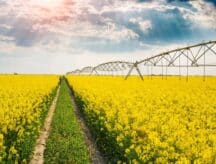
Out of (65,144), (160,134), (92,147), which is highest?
(160,134)

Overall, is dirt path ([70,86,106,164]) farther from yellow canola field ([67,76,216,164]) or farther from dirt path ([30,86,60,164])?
dirt path ([30,86,60,164])

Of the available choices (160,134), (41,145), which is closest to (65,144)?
(41,145)

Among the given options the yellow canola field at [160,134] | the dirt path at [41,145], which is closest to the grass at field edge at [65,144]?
the dirt path at [41,145]

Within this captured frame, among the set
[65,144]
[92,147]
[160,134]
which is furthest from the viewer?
[65,144]

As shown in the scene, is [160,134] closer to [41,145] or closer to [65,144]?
[65,144]

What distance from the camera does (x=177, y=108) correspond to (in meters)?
17.9

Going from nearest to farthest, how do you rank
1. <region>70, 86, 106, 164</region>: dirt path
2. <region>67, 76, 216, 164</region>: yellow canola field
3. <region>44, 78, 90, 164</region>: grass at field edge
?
<region>67, 76, 216, 164</region>: yellow canola field → <region>44, 78, 90, 164</region>: grass at field edge → <region>70, 86, 106, 164</region>: dirt path

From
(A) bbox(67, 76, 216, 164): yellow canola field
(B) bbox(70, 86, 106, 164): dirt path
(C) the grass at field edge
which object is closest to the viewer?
(A) bbox(67, 76, 216, 164): yellow canola field

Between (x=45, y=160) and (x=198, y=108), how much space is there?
6.20m

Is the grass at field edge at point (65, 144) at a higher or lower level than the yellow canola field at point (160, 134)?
lower

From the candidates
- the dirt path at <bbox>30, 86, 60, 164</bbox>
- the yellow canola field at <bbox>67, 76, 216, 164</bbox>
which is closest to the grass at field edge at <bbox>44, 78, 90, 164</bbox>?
the dirt path at <bbox>30, 86, 60, 164</bbox>

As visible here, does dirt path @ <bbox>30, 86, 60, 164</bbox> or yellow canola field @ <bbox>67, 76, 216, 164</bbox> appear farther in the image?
dirt path @ <bbox>30, 86, 60, 164</bbox>

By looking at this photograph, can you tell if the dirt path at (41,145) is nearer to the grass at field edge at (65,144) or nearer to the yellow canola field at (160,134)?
the grass at field edge at (65,144)

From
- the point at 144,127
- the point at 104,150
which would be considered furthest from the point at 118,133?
the point at 104,150
